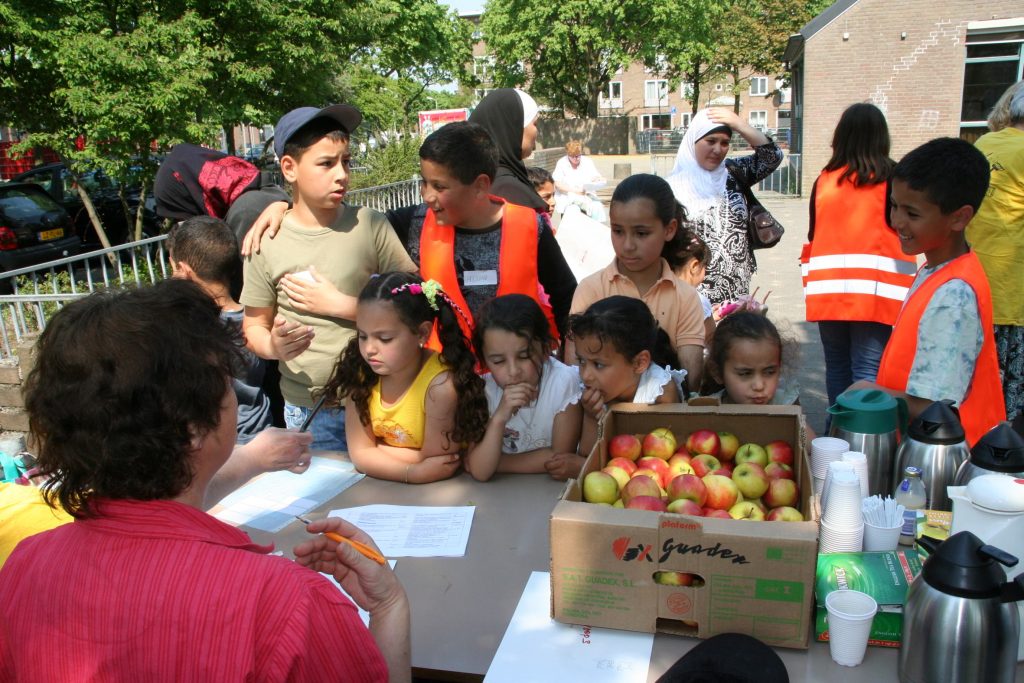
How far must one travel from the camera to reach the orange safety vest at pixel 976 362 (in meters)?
2.35

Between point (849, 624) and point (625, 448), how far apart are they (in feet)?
2.85

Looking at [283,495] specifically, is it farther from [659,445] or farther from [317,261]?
[659,445]

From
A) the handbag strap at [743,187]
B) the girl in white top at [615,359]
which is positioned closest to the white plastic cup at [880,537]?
the girl in white top at [615,359]

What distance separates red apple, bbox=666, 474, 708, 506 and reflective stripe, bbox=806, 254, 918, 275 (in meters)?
2.52

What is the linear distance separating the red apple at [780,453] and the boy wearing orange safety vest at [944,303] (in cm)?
39

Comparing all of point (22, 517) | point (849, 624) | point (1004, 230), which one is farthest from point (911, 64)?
point (22, 517)

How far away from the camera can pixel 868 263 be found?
395 cm

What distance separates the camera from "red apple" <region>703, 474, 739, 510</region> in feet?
6.64

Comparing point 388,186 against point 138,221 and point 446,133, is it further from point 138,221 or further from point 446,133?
point 446,133

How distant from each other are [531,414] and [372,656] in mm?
1524

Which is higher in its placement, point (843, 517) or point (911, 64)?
point (911, 64)

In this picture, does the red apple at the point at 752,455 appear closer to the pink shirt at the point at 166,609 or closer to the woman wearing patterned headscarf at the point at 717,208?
the pink shirt at the point at 166,609

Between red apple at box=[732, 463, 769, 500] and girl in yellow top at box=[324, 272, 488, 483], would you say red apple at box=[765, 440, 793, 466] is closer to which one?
red apple at box=[732, 463, 769, 500]

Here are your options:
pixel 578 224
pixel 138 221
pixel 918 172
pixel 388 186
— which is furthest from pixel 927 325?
pixel 138 221
